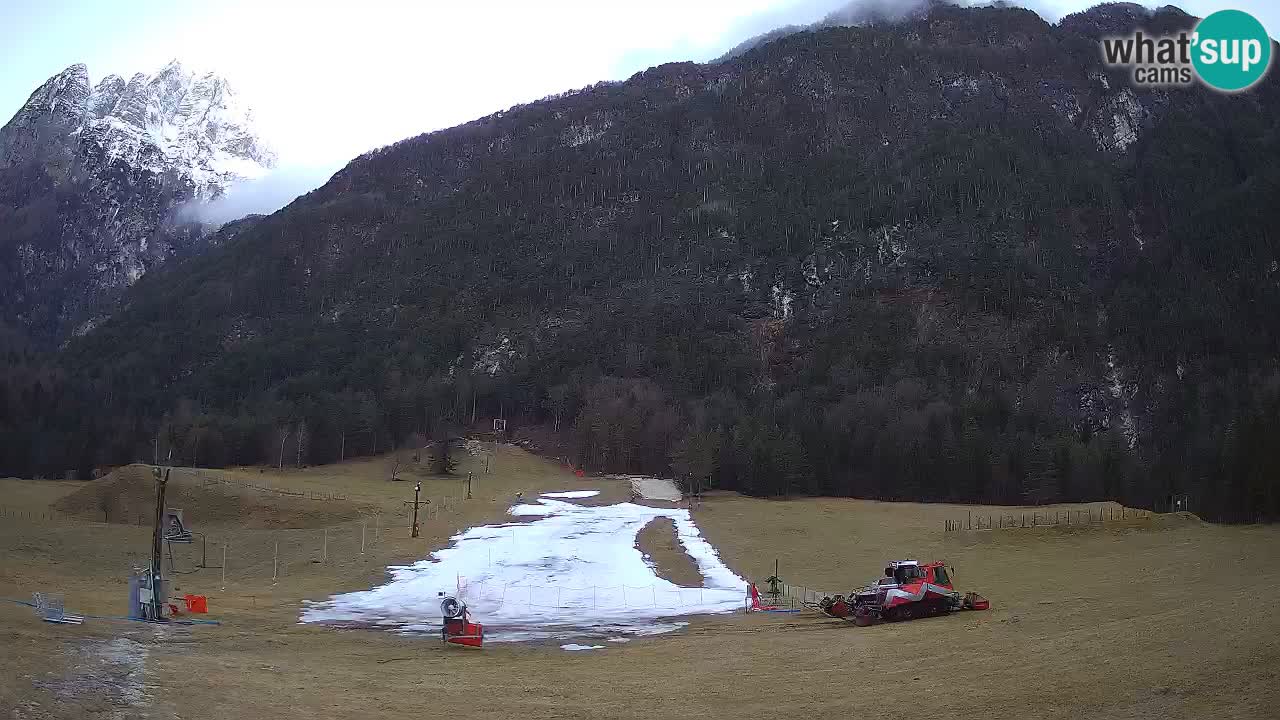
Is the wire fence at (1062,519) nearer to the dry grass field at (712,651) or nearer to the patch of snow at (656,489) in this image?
the dry grass field at (712,651)

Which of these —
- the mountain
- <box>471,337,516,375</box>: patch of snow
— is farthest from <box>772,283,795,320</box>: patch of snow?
<box>471,337,516,375</box>: patch of snow

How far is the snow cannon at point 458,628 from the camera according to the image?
2125 centimetres

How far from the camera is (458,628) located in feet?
70.5

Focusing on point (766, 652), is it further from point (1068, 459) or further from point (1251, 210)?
point (1251, 210)

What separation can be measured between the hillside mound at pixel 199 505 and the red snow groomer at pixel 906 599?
35430 millimetres

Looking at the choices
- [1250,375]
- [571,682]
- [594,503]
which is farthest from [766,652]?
[1250,375]

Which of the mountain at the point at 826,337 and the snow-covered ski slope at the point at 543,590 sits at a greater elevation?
the mountain at the point at 826,337

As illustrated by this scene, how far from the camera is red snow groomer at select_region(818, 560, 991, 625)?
23312mm

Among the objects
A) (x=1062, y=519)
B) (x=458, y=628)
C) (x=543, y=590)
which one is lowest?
(x=543, y=590)

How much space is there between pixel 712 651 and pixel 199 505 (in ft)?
132

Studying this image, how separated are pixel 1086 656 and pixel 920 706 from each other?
3.65 meters

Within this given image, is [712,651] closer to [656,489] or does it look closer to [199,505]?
[199,505]

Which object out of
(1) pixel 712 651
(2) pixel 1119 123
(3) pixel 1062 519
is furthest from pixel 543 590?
(2) pixel 1119 123

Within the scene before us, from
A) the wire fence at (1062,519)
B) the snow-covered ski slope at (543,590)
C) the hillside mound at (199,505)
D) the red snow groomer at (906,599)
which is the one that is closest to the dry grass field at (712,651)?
the red snow groomer at (906,599)
